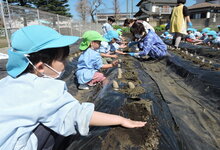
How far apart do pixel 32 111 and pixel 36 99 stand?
69mm

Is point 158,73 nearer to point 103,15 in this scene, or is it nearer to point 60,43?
point 60,43

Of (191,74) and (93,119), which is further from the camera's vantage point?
(191,74)

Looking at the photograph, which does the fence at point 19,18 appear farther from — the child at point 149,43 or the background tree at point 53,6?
the background tree at point 53,6

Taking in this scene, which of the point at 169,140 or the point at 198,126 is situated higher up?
the point at 169,140

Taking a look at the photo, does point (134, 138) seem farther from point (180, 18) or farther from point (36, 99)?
point (180, 18)

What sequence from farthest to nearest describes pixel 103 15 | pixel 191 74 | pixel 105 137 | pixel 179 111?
pixel 103 15
pixel 191 74
pixel 179 111
pixel 105 137

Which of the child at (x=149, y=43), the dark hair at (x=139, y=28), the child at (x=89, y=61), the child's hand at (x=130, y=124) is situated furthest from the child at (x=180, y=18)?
the child's hand at (x=130, y=124)

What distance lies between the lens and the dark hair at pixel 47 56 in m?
1.11

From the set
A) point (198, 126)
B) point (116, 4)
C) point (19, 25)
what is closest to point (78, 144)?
point (198, 126)

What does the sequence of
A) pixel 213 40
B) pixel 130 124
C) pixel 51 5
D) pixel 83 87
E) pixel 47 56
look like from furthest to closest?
pixel 51 5, pixel 213 40, pixel 83 87, pixel 130 124, pixel 47 56

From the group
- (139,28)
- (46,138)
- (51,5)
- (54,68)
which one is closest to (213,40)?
(139,28)

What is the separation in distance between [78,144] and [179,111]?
5.14ft

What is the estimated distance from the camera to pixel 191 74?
3.42 m

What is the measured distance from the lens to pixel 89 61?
3.38m
